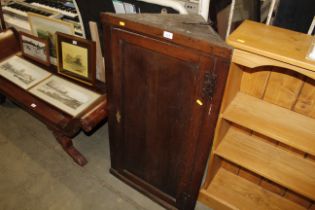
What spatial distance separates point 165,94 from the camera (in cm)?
145

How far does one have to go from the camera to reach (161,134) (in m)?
1.63

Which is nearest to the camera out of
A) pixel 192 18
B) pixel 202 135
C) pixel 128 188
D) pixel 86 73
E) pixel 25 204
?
pixel 192 18

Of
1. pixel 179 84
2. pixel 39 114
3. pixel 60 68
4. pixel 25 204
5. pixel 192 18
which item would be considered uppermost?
pixel 192 18

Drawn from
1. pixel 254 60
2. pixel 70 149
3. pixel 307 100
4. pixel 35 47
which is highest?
pixel 254 60

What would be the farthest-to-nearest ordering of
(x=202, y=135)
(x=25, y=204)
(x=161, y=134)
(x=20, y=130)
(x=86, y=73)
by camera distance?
(x=20, y=130)
(x=86, y=73)
(x=25, y=204)
(x=161, y=134)
(x=202, y=135)

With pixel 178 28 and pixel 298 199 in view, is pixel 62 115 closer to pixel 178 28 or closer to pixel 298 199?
pixel 178 28

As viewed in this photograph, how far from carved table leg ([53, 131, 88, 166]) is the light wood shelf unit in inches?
39.5

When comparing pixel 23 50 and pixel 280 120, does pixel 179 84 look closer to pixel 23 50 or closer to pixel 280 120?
pixel 280 120

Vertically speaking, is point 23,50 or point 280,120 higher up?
point 280,120

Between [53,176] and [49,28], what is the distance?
1.27m

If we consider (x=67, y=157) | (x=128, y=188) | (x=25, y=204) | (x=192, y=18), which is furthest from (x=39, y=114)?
(x=192, y=18)

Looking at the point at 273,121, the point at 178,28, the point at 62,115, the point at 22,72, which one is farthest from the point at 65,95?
the point at 273,121

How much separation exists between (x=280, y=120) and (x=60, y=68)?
1.81m

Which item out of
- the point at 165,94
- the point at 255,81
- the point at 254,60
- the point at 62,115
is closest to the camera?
the point at 254,60
